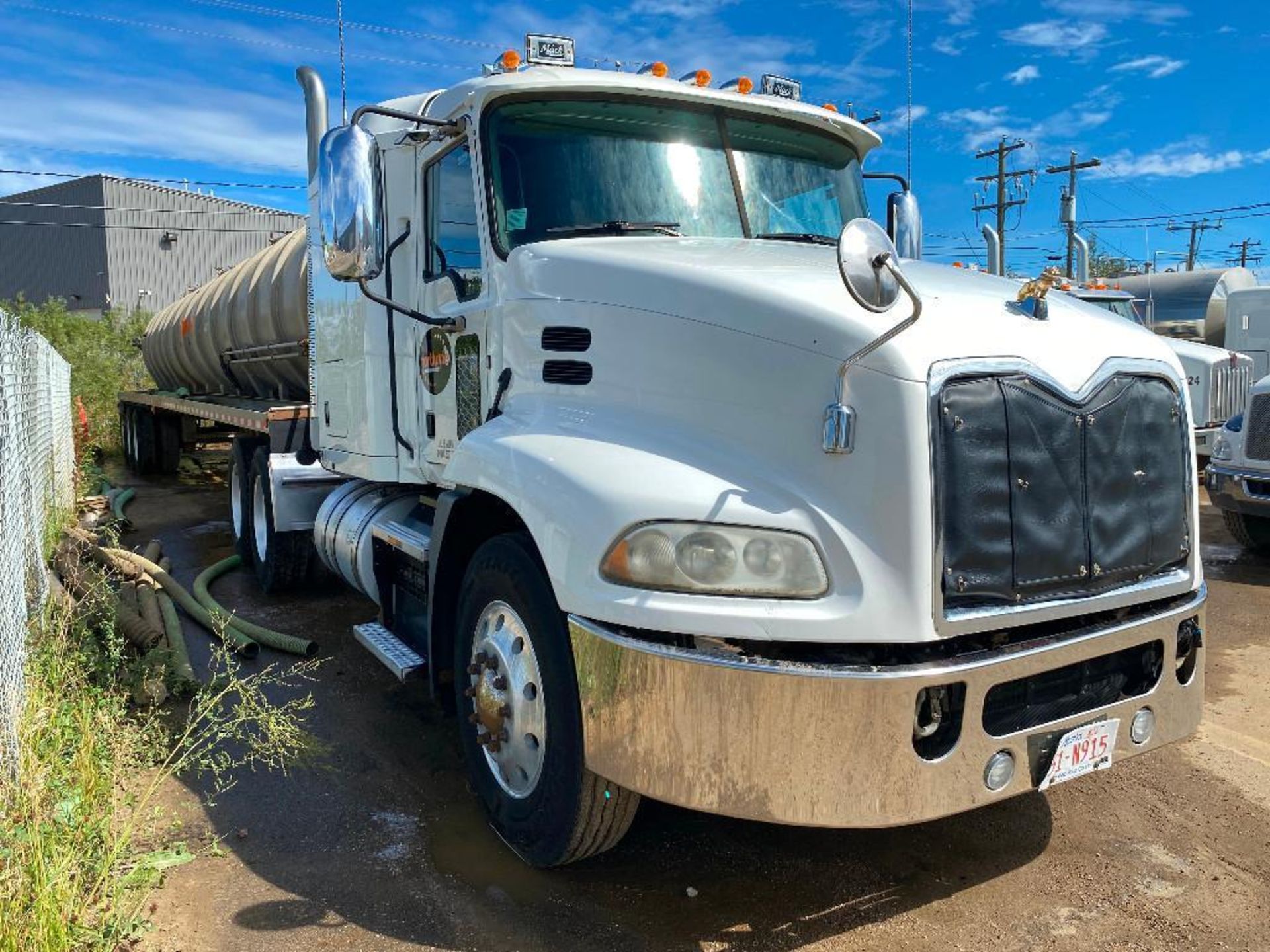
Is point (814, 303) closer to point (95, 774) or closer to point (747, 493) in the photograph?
point (747, 493)

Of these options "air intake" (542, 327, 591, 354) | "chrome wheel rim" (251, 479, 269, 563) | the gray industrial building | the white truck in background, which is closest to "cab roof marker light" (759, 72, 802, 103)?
"air intake" (542, 327, 591, 354)

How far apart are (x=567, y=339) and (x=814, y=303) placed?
990mm

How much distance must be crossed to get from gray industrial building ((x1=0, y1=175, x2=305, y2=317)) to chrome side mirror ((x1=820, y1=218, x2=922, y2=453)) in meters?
43.4

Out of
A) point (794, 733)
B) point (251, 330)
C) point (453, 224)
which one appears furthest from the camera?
point (251, 330)

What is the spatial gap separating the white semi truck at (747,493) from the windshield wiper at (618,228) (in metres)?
0.01

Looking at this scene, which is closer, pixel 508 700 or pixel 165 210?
pixel 508 700

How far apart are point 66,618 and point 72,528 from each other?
163 inches

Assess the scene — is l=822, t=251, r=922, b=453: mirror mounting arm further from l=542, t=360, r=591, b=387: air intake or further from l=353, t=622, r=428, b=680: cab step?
l=353, t=622, r=428, b=680: cab step

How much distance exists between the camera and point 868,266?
112 inches

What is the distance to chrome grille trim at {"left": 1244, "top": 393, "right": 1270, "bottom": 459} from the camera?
8258mm

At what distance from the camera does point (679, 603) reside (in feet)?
9.07

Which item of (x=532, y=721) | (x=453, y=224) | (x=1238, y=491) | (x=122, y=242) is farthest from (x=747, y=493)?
(x=122, y=242)

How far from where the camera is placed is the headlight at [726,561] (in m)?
2.78

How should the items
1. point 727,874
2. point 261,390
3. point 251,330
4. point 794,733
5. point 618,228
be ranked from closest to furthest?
point 794,733 < point 727,874 < point 618,228 < point 251,330 < point 261,390
